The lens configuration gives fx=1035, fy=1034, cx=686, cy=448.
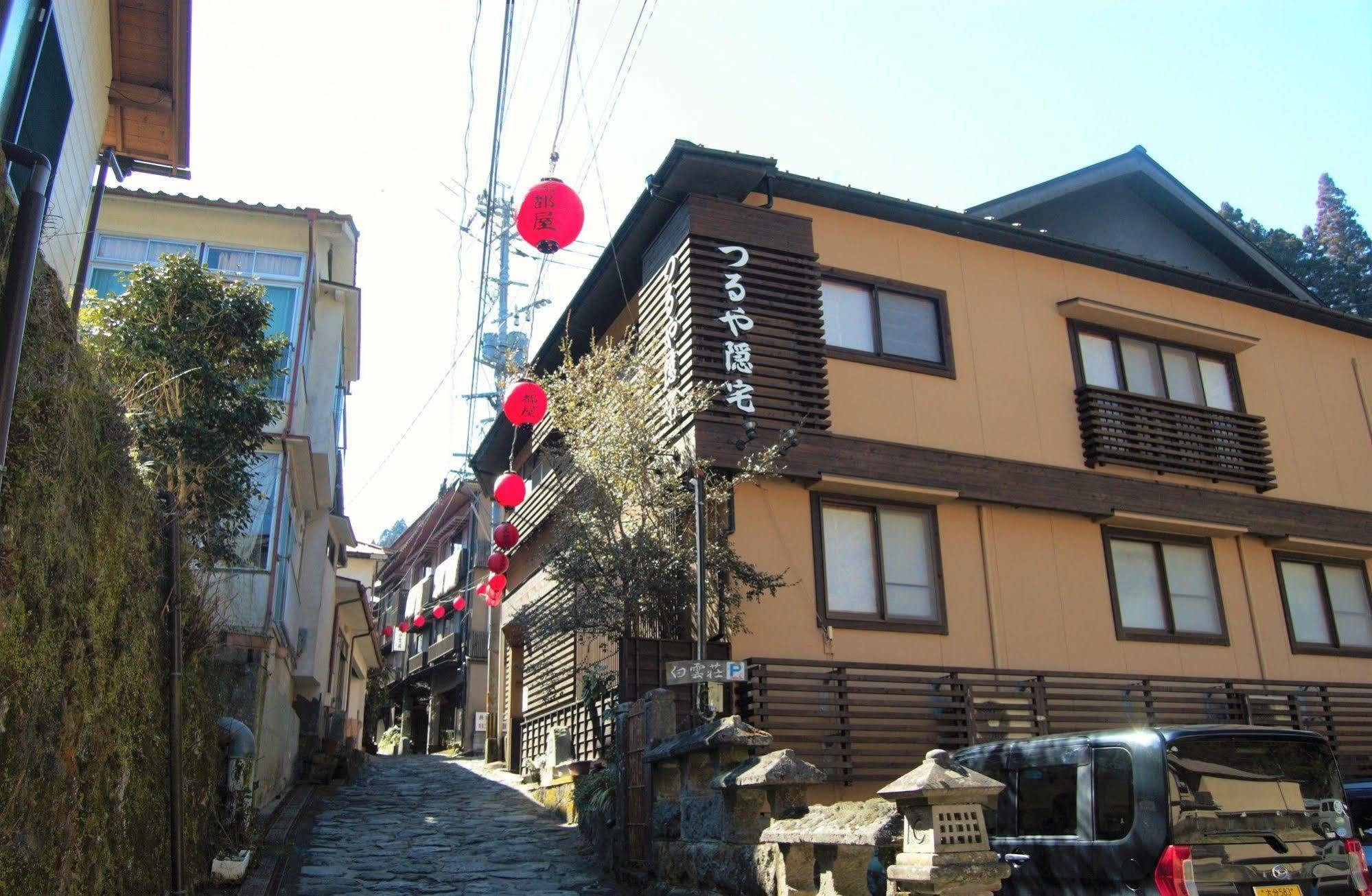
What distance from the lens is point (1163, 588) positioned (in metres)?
15.7

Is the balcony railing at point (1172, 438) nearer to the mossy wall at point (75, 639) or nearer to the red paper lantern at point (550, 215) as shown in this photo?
the red paper lantern at point (550, 215)

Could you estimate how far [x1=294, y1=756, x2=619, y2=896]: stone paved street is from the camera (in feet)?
32.9

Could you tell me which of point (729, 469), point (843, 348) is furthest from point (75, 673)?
point (843, 348)

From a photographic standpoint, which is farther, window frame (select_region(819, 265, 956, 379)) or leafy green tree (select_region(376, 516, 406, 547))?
leafy green tree (select_region(376, 516, 406, 547))

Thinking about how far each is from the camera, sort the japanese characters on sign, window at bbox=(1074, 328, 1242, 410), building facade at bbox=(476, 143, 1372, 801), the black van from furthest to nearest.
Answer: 1. window at bbox=(1074, 328, 1242, 410)
2. building facade at bbox=(476, 143, 1372, 801)
3. the japanese characters on sign
4. the black van

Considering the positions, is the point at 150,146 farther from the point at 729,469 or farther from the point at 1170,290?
the point at 1170,290

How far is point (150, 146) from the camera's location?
10.6 meters

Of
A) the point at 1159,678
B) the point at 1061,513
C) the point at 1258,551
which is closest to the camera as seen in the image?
the point at 1159,678

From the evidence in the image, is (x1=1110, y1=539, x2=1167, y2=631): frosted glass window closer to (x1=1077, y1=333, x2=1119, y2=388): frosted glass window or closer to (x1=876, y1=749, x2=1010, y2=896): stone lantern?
(x1=1077, y1=333, x2=1119, y2=388): frosted glass window

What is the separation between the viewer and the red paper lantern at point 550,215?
991cm

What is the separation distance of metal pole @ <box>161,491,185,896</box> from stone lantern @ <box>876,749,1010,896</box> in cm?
489

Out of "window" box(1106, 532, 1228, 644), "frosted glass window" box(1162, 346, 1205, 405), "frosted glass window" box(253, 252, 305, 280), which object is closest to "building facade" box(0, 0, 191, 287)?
"frosted glass window" box(253, 252, 305, 280)

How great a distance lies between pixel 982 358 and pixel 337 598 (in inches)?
646

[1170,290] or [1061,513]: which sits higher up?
[1170,290]
